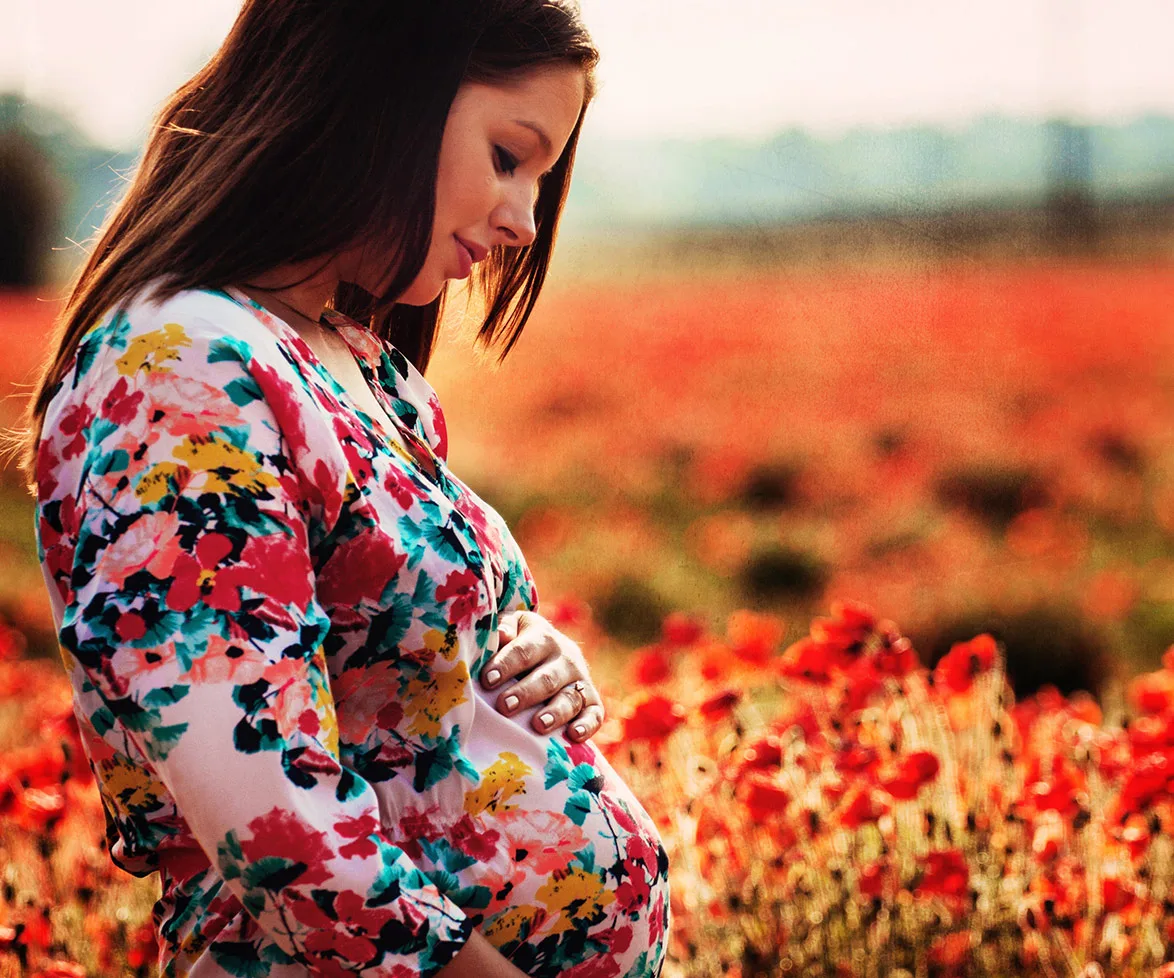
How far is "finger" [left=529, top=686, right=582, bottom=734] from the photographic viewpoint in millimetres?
1312

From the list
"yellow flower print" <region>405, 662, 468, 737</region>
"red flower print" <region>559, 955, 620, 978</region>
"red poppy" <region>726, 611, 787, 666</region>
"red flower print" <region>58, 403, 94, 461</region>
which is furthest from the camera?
"red poppy" <region>726, 611, 787, 666</region>

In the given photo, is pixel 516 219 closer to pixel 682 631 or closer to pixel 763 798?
pixel 763 798

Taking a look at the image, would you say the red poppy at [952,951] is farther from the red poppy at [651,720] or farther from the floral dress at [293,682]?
the floral dress at [293,682]

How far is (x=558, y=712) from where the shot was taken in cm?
133

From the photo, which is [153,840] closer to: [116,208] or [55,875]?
[116,208]

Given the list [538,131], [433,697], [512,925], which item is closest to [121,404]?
[433,697]

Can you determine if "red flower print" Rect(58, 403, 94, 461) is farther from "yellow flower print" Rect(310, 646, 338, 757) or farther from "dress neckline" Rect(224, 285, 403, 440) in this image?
"yellow flower print" Rect(310, 646, 338, 757)

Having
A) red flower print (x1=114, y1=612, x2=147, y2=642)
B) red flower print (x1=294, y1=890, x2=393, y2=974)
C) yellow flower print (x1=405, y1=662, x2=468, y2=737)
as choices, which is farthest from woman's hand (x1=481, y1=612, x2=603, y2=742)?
red flower print (x1=114, y1=612, x2=147, y2=642)

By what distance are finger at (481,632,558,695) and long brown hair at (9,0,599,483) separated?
15.1 inches

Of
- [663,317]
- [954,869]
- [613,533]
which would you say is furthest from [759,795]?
[663,317]

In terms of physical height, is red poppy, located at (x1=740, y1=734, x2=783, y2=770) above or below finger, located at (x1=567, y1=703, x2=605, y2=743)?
below

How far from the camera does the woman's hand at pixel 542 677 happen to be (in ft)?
4.27

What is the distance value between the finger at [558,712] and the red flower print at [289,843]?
37 centimetres

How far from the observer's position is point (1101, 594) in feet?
17.3
